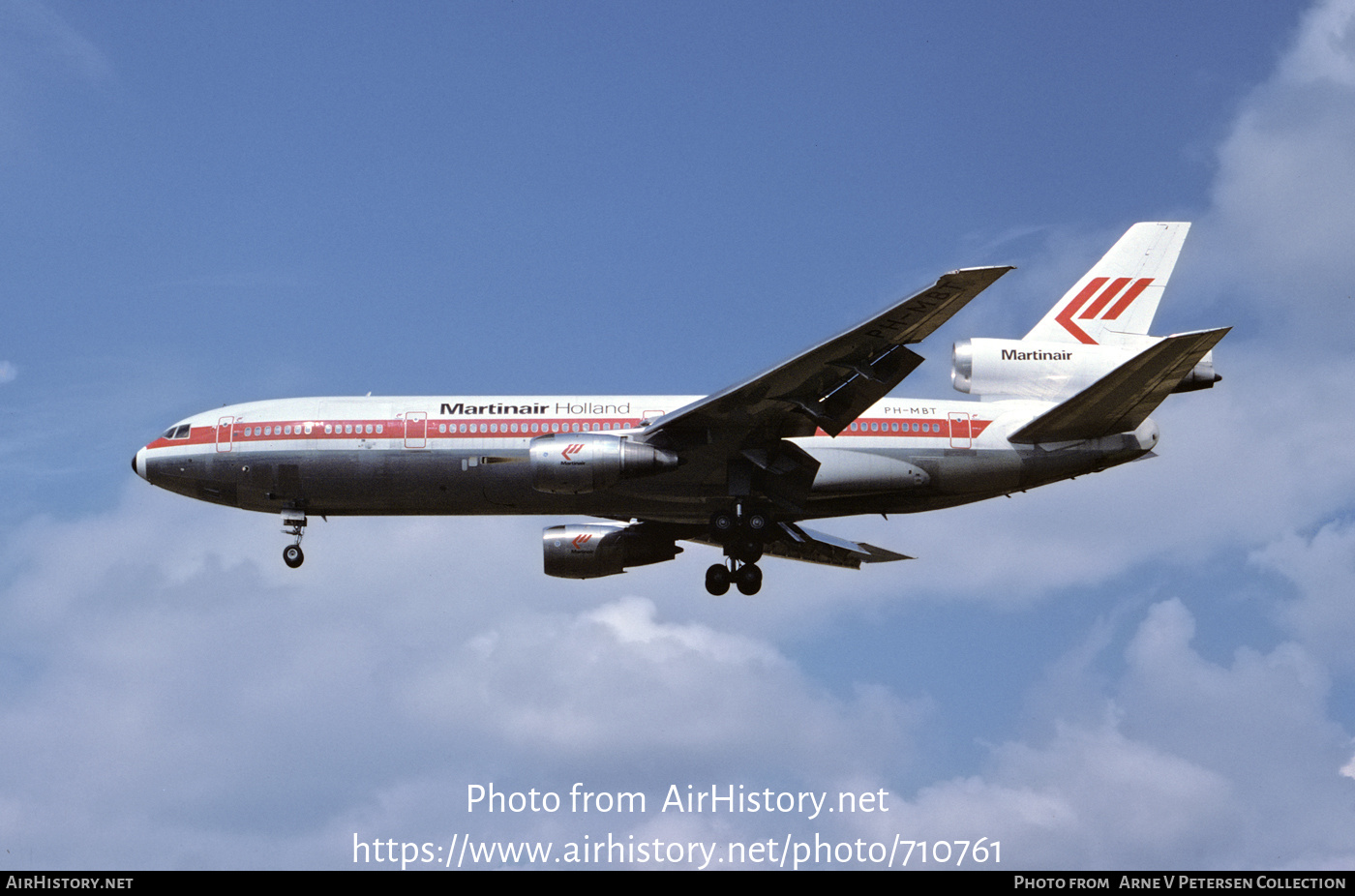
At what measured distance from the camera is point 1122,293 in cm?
3866

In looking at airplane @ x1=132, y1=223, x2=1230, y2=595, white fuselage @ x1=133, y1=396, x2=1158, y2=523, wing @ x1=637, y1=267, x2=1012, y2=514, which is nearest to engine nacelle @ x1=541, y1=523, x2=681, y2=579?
airplane @ x1=132, y1=223, x2=1230, y2=595

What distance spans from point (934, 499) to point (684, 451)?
6.72m

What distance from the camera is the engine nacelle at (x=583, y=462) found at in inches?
1339

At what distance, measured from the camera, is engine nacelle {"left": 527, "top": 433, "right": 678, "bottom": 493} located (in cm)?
3400

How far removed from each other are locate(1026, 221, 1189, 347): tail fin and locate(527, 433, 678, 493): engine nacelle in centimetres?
1088

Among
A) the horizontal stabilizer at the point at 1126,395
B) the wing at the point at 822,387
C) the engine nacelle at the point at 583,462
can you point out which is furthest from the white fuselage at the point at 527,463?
the wing at the point at 822,387

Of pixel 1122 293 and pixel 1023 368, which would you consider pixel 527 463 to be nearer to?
pixel 1023 368

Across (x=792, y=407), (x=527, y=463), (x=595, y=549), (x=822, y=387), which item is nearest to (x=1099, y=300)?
(x=822, y=387)

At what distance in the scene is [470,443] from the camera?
1474 inches

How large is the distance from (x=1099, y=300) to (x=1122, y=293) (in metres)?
0.62

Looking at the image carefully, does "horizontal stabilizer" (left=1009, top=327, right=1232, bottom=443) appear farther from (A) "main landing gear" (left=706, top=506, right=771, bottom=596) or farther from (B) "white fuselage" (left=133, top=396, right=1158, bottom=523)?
(A) "main landing gear" (left=706, top=506, right=771, bottom=596)

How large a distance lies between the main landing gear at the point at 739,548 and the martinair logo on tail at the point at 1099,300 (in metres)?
9.30

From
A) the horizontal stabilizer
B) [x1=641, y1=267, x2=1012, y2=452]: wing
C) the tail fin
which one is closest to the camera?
[x1=641, y1=267, x2=1012, y2=452]: wing
